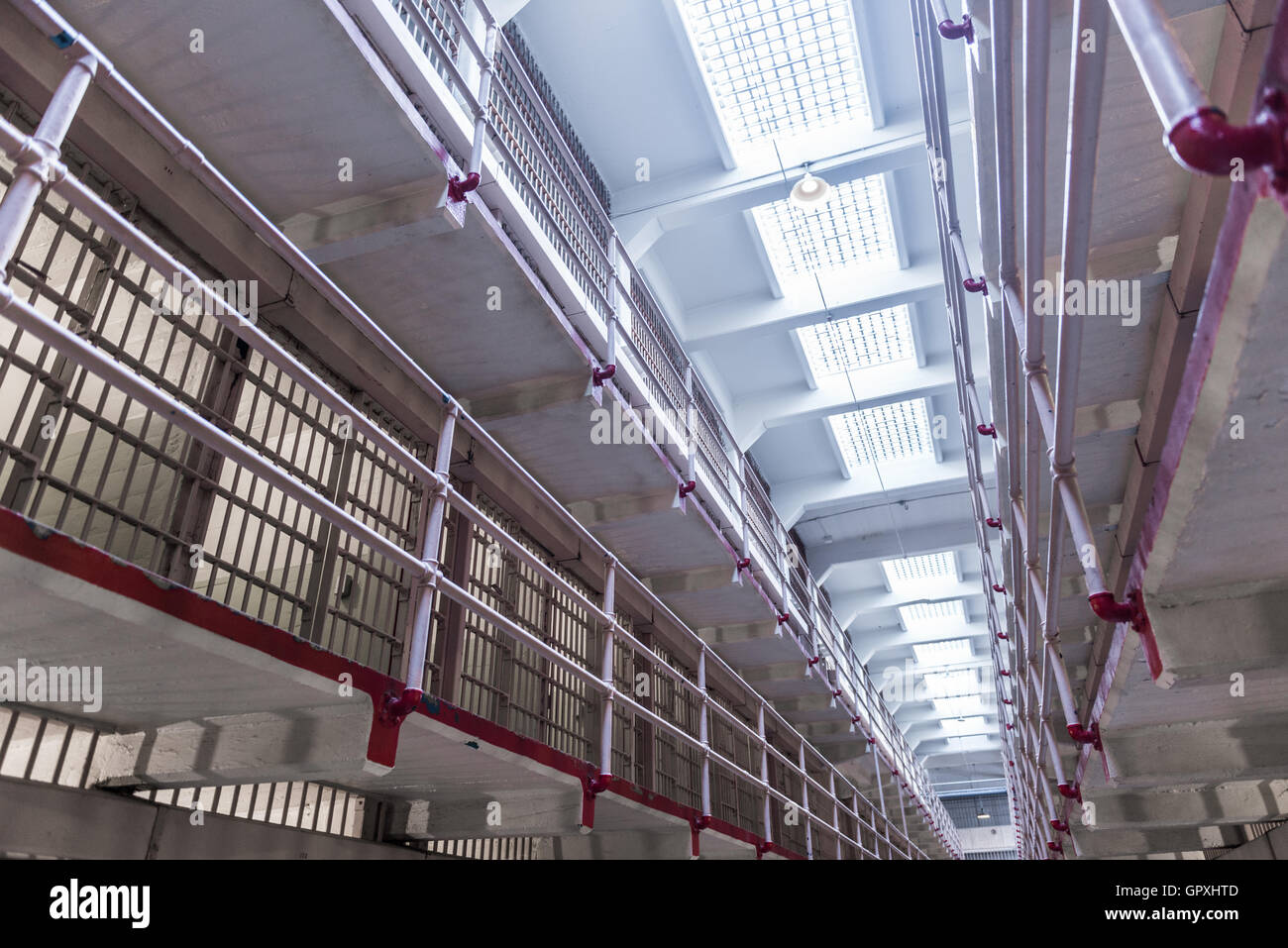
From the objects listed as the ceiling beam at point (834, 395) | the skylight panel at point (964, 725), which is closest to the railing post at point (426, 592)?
the ceiling beam at point (834, 395)

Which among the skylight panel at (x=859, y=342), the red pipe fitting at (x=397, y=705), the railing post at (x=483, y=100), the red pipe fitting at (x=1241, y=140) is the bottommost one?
the red pipe fitting at (x=397, y=705)

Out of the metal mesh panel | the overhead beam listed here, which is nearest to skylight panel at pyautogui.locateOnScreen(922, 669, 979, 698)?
the overhead beam

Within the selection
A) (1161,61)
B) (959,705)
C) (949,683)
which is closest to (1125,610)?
(1161,61)

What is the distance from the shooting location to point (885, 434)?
15.0 metres

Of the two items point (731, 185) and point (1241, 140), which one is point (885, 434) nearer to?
point (731, 185)

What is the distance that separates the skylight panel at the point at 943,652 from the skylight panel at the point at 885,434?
844cm

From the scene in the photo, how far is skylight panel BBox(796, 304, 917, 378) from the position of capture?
41.8 ft

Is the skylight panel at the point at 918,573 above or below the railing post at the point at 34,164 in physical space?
above

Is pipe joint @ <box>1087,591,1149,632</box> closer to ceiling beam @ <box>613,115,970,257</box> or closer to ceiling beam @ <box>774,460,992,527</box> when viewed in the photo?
ceiling beam @ <box>613,115,970,257</box>

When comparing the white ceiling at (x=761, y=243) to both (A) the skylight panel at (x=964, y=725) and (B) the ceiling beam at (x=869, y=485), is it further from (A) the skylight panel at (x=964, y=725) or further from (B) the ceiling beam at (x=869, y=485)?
(A) the skylight panel at (x=964, y=725)

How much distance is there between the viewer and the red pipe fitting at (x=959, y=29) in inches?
145

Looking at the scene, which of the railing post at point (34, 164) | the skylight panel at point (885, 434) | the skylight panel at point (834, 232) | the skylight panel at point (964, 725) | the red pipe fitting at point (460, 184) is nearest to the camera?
the railing post at point (34, 164)

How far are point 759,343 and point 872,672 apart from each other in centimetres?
1313

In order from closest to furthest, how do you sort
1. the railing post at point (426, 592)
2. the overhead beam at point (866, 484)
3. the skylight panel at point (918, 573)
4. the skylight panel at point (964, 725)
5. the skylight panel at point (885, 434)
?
the railing post at point (426, 592)
the skylight panel at point (885, 434)
the overhead beam at point (866, 484)
the skylight panel at point (918, 573)
the skylight panel at point (964, 725)
